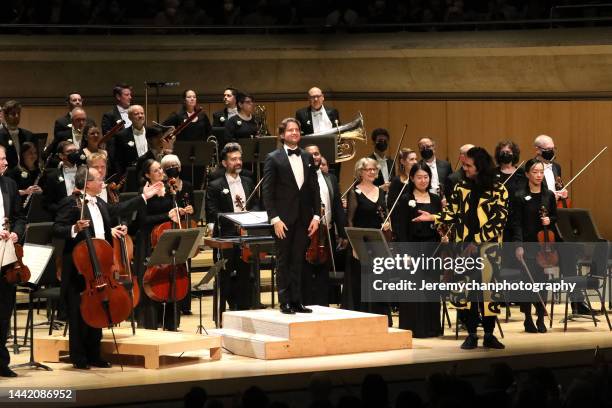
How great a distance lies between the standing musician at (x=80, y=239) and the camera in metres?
7.54

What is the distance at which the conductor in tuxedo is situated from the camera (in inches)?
312

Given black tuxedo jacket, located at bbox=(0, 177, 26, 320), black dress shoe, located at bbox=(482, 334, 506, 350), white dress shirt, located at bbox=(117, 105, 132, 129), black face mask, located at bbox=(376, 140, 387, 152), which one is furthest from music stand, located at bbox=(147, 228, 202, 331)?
white dress shirt, located at bbox=(117, 105, 132, 129)

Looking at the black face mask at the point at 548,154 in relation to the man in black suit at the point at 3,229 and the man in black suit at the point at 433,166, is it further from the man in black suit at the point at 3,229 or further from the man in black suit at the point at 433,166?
the man in black suit at the point at 3,229

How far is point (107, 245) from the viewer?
7410mm

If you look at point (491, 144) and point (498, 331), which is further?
point (491, 144)

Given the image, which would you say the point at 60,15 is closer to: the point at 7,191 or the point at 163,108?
the point at 163,108

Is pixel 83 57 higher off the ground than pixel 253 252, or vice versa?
pixel 83 57

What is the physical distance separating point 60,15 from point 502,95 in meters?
4.99

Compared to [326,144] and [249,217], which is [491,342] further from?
[326,144]

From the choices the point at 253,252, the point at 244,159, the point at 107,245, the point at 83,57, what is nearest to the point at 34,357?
the point at 107,245

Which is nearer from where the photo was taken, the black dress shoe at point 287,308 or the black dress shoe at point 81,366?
the black dress shoe at point 81,366

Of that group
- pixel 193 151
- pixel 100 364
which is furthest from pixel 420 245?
pixel 193 151

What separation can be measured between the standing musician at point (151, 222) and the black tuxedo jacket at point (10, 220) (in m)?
1.32

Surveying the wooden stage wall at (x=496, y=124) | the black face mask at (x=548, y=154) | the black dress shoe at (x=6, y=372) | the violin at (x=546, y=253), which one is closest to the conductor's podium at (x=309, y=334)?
the violin at (x=546, y=253)
